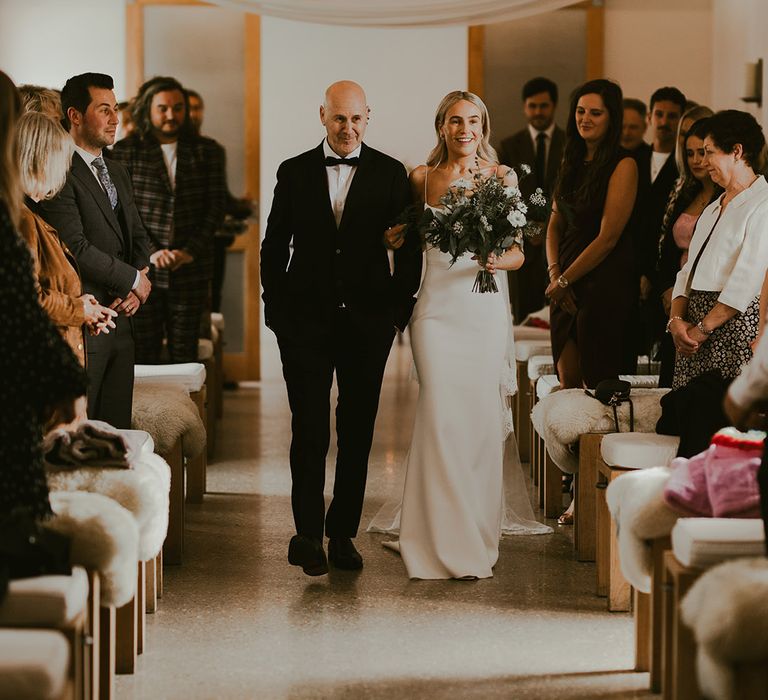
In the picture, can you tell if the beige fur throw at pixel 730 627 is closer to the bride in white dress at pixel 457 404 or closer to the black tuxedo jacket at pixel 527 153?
the bride in white dress at pixel 457 404

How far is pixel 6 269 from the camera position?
279 cm

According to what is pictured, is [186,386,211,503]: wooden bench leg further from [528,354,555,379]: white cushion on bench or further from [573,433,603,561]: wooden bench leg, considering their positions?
[573,433,603,561]: wooden bench leg

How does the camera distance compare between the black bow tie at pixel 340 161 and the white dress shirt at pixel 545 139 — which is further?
the white dress shirt at pixel 545 139

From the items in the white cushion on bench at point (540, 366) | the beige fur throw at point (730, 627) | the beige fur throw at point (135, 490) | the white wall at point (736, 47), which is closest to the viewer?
the beige fur throw at point (730, 627)

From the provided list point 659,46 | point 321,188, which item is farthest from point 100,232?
point 659,46

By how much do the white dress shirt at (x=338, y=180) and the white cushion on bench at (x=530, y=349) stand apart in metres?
2.49

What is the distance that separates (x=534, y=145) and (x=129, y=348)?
18.6ft

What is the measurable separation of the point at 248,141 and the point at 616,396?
7133mm

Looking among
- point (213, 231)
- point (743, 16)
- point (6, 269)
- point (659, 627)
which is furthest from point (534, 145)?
point (6, 269)

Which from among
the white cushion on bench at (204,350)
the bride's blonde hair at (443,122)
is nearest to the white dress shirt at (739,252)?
the bride's blonde hair at (443,122)

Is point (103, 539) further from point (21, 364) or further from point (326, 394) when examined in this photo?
point (326, 394)

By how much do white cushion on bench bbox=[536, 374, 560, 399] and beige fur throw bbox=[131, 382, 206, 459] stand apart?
64.4 inches

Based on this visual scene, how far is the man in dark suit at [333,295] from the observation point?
4980 mm

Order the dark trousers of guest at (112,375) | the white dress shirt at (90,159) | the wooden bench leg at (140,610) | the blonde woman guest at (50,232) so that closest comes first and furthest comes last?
the wooden bench leg at (140,610)
the blonde woman guest at (50,232)
the dark trousers of guest at (112,375)
the white dress shirt at (90,159)
